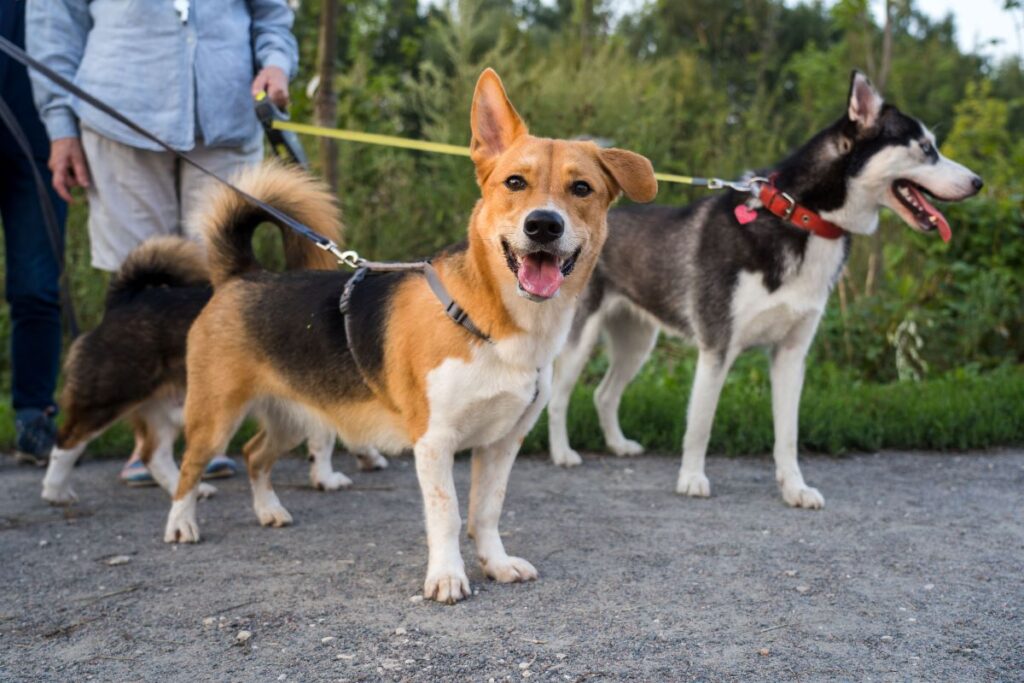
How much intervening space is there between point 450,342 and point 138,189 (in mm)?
2099

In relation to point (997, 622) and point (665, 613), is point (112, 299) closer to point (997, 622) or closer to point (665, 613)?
point (665, 613)

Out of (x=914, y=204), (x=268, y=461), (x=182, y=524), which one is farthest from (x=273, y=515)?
(x=914, y=204)

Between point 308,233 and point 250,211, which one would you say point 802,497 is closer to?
point 308,233

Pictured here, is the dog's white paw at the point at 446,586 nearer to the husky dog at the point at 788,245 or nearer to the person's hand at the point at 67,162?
the husky dog at the point at 788,245

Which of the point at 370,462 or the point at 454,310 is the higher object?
the point at 454,310

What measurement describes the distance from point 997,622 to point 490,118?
7.34 ft

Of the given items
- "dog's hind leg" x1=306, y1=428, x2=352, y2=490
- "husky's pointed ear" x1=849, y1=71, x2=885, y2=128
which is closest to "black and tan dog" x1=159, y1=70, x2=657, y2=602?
"dog's hind leg" x1=306, y1=428, x2=352, y2=490

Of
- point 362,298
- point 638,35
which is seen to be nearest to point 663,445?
point 362,298

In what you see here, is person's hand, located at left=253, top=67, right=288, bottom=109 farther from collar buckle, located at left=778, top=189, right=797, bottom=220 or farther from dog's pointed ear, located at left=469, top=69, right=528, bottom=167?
collar buckle, located at left=778, top=189, right=797, bottom=220

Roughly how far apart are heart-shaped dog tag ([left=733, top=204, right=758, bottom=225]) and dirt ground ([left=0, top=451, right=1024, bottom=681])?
50.0 inches

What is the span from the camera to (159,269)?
458cm

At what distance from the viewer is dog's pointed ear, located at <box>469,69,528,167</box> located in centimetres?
343

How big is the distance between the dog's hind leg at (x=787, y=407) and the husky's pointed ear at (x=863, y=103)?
961 mm

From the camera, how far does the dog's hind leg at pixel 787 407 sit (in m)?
4.70
